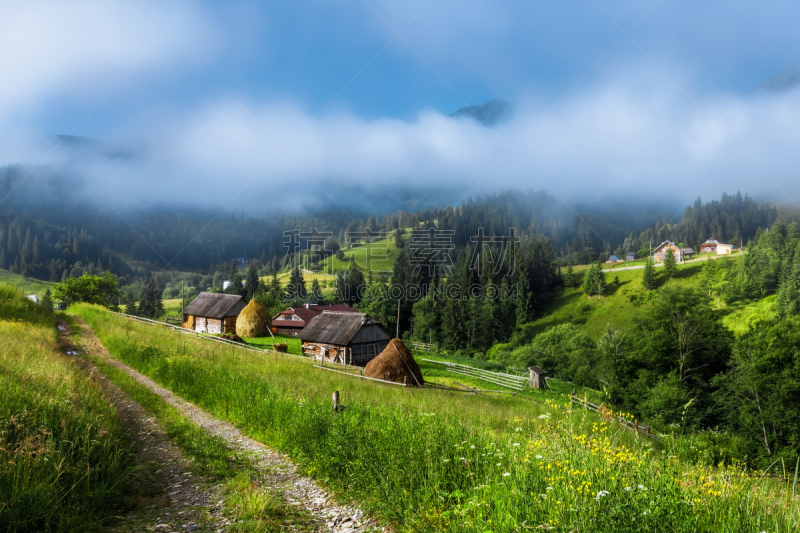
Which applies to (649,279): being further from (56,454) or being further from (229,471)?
(56,454)

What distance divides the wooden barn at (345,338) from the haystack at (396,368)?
34.4 feet

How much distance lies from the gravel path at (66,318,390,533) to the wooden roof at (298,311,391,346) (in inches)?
1069

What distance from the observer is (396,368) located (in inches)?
1102

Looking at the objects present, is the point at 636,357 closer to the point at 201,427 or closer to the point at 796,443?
the point at 796,443

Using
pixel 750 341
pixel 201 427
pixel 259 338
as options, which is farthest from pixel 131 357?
pixel 750 341

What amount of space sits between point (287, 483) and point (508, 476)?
409cm

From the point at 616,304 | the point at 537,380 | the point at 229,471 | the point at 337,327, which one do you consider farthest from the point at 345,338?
the point at 616,304

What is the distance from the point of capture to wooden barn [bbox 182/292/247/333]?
4975cm

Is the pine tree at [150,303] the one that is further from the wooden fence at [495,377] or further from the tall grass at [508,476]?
the tall grass at [508,476]

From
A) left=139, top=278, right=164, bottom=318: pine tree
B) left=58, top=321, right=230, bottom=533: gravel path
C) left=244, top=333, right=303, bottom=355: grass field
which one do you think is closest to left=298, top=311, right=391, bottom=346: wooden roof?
left=244, top=333, right=303, bottom=355: grass field

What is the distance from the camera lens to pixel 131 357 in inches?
744

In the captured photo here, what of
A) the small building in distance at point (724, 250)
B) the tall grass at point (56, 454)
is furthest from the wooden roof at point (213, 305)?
the small building in distance at point (724, 250)

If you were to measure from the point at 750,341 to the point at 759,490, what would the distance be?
39.4 metres

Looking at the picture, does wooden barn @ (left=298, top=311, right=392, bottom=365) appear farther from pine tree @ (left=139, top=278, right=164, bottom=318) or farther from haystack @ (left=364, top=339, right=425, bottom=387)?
pine tree @ (left=139, top=278, right=164, bottom=318)
